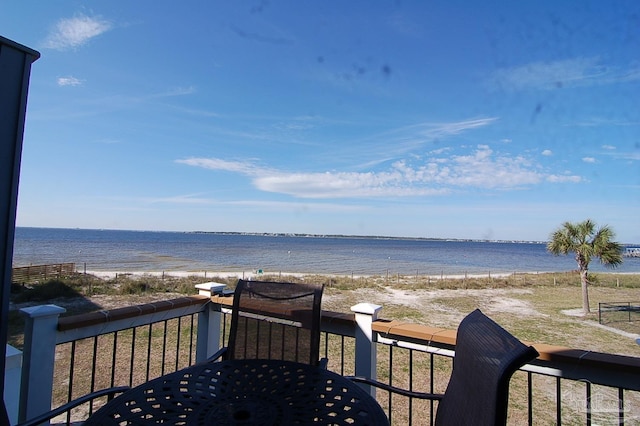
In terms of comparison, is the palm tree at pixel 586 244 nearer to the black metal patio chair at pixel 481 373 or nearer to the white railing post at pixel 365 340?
the white railing post at pixel 365 340

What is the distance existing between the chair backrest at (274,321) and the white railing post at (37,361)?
818 mm

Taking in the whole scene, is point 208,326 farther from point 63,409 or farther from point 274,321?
point 63,409

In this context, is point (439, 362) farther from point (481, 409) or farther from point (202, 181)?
point (202, 181)

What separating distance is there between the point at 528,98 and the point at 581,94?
2.45ft

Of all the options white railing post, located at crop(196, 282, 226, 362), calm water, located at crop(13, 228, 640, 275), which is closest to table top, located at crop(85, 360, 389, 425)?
white railing post, located at crop(196, 282, 226, 362)

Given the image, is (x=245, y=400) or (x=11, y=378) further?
(x=11, y=378)

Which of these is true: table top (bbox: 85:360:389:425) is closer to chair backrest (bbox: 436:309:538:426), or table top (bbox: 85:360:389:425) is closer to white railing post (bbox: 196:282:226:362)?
chair backrest (bbox: 436:309:538:426)

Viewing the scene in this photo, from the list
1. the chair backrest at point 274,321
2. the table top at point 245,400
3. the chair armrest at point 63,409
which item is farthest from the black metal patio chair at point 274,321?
the chair armrest at point 63,409

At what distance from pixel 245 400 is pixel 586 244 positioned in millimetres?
13272

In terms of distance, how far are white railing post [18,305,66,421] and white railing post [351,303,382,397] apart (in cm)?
149

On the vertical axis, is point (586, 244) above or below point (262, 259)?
above

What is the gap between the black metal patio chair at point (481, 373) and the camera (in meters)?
0.64

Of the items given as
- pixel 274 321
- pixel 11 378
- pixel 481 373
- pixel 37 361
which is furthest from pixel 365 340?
pixel 11 378

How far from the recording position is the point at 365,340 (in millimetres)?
1838
